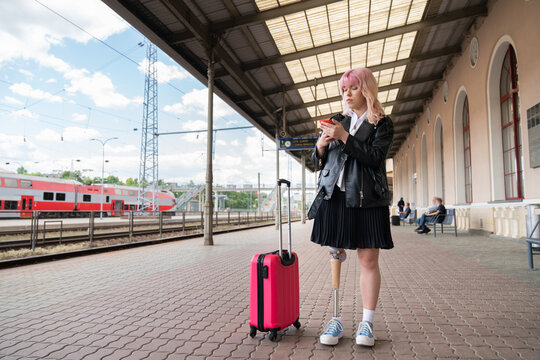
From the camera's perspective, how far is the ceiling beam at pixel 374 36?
1021 cm

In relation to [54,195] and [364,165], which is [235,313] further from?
[54,195]

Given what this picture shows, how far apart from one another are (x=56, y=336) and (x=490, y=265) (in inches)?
223

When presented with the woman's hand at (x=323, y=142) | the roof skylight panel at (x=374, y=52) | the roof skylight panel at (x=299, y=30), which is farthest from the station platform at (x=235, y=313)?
the roof skylight panel at (x=374, y=52)

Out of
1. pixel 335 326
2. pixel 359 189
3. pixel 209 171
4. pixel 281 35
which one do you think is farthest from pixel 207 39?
pixel 335 326

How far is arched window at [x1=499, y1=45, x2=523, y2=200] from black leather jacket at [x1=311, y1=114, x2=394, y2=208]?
8.73 m

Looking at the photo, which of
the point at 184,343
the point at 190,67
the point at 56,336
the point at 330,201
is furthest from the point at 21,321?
the point at 190,67

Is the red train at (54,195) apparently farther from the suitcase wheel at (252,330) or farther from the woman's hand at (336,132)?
the woman's hand at (336,132)

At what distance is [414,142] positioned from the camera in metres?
22.9

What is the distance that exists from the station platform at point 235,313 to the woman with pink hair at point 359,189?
486 mm

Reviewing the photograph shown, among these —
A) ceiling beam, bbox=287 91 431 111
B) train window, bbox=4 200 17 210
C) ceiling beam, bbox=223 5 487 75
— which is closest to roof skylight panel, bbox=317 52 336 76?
ceiling beam, bbox=223 5 487 75

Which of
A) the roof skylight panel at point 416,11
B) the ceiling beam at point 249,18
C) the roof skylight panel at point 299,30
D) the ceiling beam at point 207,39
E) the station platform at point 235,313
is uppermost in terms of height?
the roof skylight panel at point 416,11

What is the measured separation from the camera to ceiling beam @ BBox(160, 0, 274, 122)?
8.08 meters

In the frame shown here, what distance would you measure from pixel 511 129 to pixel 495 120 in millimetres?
681

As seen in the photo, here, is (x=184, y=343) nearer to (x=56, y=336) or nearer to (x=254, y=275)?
(x=254, y=275)
